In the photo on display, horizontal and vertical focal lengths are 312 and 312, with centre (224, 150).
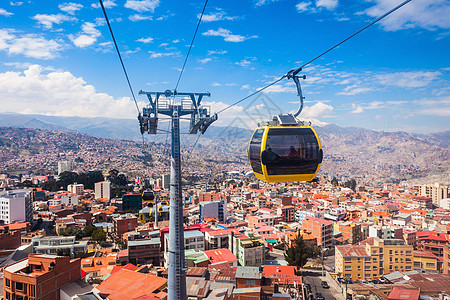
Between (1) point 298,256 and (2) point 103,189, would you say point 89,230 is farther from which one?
(2) point 103,189

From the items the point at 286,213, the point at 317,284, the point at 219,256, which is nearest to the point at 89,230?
→ the point at 219,256

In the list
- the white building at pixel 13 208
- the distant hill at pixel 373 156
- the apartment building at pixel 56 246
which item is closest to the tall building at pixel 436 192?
the apartment building at pixel 56 246

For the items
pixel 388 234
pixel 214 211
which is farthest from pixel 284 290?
pixel 214 211

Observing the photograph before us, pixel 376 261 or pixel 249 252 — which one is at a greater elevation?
pixel 249 252

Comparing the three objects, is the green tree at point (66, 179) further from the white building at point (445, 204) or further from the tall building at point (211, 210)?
the white building at point (445, 204)

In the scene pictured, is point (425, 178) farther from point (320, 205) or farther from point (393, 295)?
point (393, 295)

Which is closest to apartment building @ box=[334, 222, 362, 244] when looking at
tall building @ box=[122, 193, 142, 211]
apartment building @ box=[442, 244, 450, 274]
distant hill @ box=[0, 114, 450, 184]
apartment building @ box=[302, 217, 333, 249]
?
apartment building @ box=[302, 217, 333, 249]
